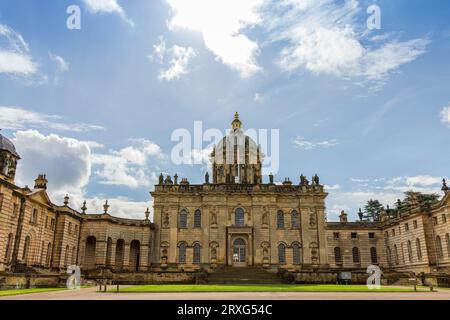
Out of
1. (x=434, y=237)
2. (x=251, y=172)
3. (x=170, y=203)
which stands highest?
(x=251, y=172)

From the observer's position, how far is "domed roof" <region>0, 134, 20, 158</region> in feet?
124

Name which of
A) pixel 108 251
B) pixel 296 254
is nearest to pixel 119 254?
pixel 108 251

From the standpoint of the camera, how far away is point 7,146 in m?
38.2

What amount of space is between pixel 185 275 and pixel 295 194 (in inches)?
690

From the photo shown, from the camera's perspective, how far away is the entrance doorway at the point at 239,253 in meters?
42.1

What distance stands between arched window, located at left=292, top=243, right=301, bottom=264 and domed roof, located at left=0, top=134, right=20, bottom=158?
106 ft

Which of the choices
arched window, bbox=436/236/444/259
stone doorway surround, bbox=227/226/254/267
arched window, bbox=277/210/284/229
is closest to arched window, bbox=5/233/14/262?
stone doorway surround, bbox=227/226/254/267

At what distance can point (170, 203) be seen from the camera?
44.0m

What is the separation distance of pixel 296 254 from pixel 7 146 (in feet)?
111

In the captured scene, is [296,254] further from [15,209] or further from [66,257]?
→ [15,209]

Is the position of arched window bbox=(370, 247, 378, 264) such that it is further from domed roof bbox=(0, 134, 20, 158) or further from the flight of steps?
domed roof bbox=(0, 134, 20, 158)

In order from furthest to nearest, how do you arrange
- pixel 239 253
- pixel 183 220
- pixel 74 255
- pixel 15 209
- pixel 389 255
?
pixel 389 255, pixel 183 220, pixel 239 253, pixel 74 255, pixel 15 209
